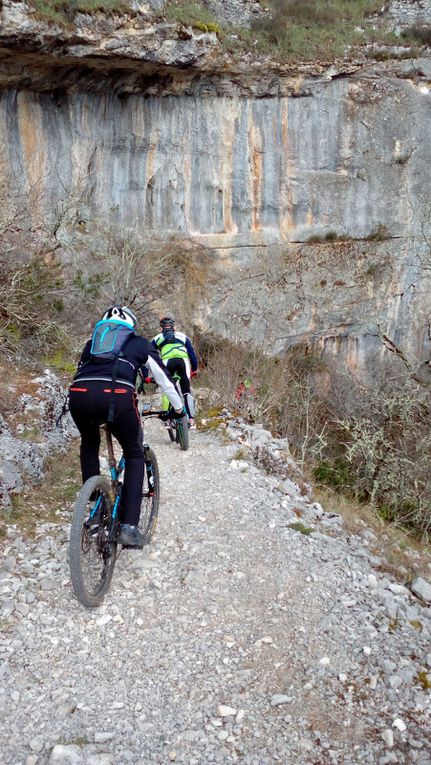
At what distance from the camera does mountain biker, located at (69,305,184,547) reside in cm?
379

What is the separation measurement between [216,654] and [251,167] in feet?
62.8

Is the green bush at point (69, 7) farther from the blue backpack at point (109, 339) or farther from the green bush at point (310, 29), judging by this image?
the blue backpack at point (109, 339)

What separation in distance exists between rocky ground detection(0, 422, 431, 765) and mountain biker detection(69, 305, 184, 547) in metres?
0.64

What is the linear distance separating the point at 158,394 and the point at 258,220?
11.6 meters

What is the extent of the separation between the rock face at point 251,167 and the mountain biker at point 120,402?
13.0 metres

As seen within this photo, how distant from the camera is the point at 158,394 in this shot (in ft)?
36.6

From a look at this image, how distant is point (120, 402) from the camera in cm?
379

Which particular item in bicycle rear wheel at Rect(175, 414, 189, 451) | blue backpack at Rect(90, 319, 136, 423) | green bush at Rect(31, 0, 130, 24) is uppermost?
green bush at Rect(31, 0, 130, 24)

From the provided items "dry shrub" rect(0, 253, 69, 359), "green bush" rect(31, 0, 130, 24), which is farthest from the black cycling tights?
"green bush" rect(31, 0, 130, 24)

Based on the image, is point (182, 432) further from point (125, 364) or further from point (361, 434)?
point (125, 364)

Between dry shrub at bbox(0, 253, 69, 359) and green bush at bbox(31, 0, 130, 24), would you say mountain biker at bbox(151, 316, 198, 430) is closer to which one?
dry shrub at bbox(0, 253, 69, 359)

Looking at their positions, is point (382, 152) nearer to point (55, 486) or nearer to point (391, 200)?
point (391, 200)

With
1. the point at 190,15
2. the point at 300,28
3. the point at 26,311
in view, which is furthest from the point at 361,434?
the point at 300,28

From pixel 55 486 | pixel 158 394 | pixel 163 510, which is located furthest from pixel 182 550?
pixel 158 394
